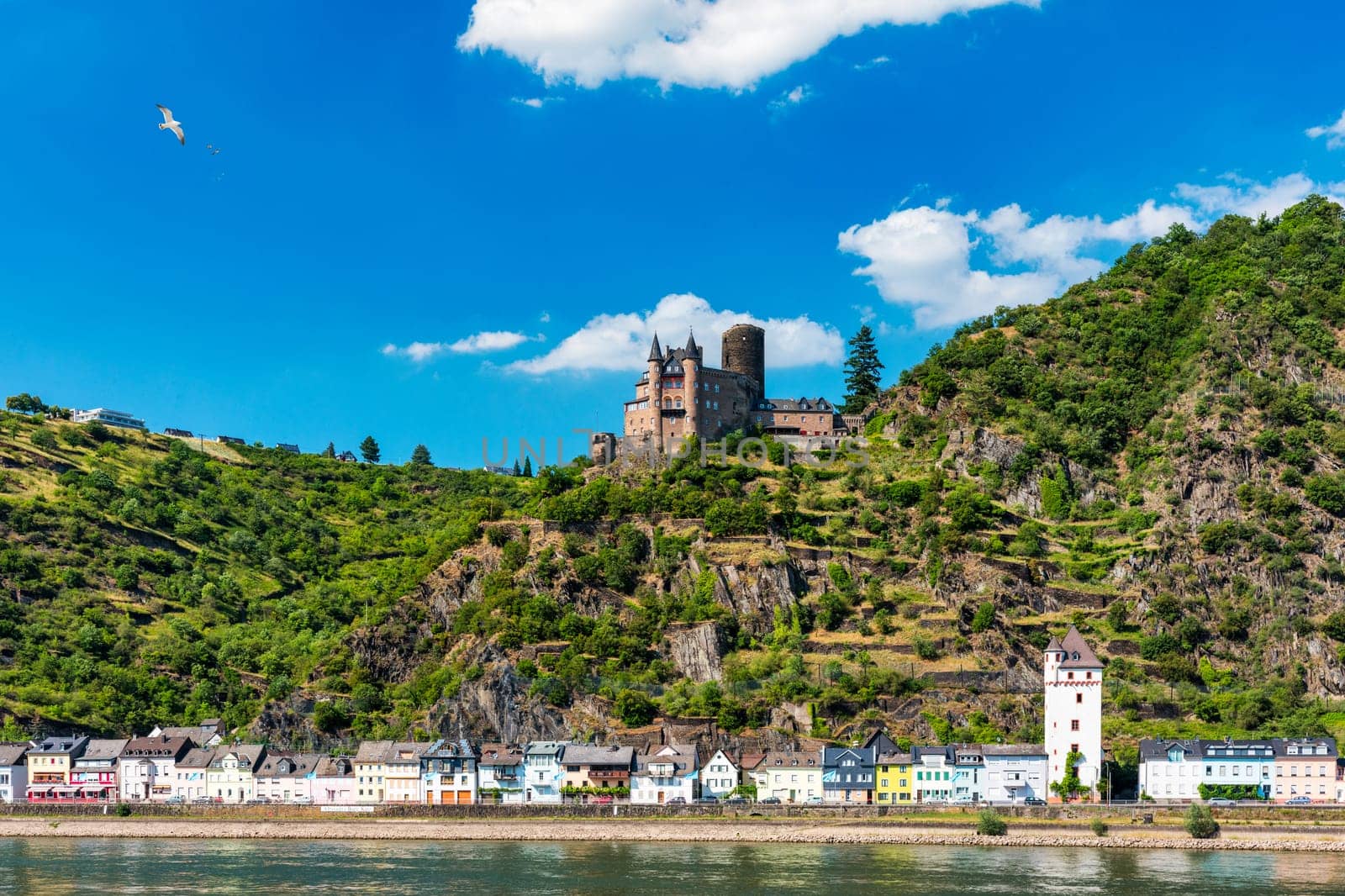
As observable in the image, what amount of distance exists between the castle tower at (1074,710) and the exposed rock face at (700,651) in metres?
24.2

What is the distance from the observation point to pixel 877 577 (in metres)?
116

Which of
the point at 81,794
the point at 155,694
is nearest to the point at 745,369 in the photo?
the point at 155,694

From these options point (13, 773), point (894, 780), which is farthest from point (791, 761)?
point (13, 773)

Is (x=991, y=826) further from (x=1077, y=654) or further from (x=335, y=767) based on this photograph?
(x=335, y=767)

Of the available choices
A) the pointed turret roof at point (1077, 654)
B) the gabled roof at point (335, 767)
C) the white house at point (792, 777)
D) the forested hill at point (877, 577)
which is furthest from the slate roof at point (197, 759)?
the pointed turret roof at point (1077, 654)

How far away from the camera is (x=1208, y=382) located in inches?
5300

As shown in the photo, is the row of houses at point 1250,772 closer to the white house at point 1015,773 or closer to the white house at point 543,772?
the white house at point 1015,773

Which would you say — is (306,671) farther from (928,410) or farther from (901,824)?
(928,410)

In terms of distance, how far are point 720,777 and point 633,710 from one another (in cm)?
876

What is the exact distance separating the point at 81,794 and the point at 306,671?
1933cm

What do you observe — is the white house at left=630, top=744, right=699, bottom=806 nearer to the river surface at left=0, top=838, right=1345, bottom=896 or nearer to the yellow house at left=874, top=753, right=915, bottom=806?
the river surface at left=0, top=838, right=1345, bottom=896

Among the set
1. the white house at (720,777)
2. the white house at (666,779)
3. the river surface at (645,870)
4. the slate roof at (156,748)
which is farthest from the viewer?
the slate roof at (156,748)

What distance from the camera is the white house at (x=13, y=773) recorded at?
334ft

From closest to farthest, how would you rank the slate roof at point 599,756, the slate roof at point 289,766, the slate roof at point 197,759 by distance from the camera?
the slate roof at point 599,756 → the slate roof at point 289,766 → the slate roof at point 197,759
